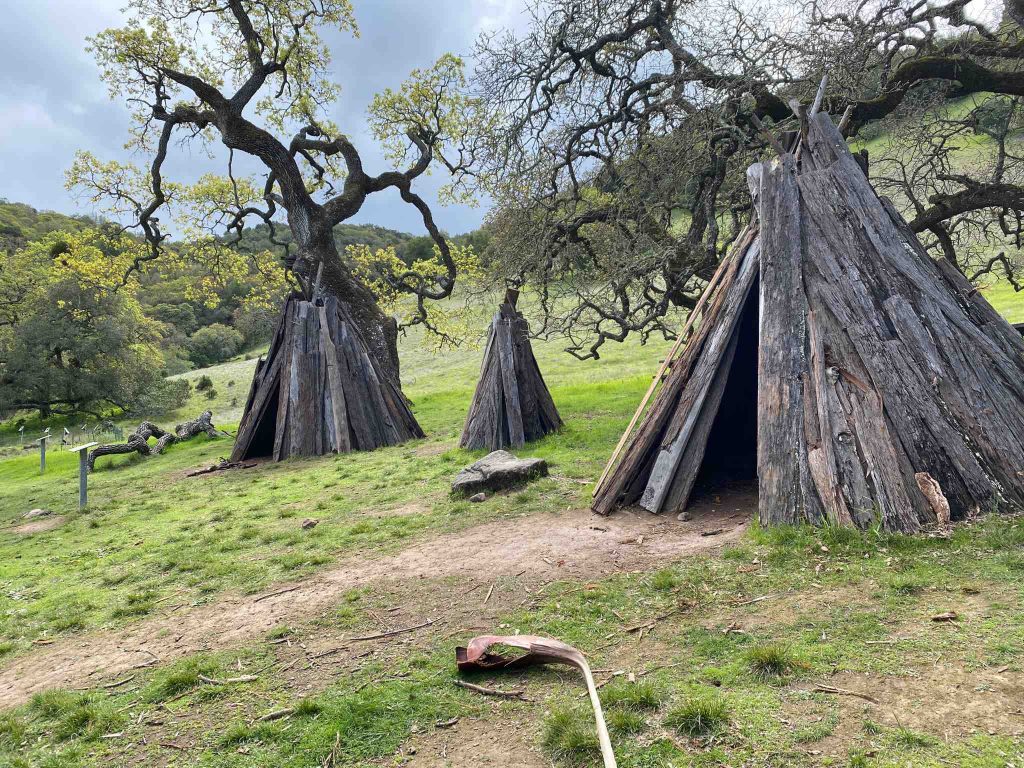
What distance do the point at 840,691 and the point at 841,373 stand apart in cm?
285

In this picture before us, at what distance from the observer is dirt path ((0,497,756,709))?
4297 mm

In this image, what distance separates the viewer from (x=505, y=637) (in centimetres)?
361

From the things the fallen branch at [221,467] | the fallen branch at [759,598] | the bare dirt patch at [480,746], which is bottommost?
the fallen branch at [221,467]

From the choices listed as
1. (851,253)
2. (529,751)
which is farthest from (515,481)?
(529,751)

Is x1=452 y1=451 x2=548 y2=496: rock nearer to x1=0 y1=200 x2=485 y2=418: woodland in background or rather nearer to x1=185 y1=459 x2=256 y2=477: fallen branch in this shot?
x1=185 y1=459 x2=256 y2=477: fallen branch

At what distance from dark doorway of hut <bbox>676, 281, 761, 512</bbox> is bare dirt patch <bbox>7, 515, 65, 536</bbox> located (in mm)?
9106

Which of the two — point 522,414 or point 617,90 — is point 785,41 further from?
point 522,414

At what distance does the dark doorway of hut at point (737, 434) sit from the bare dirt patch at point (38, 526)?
9106 mm

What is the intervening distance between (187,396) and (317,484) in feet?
84.8

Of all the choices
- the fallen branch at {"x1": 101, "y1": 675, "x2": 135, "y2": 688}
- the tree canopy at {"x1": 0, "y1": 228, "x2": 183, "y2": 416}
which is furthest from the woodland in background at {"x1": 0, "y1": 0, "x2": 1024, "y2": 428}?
the tree canopy at {"x1": 0, "y1": 228, "x2": 183, "y2": 416}

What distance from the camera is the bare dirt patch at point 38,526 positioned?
29.0ft

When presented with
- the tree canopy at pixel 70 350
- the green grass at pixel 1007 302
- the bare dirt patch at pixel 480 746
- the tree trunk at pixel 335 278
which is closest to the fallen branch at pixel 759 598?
the bare dirt patch at pixel 480 746

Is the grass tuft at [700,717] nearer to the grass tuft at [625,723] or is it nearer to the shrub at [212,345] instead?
the grass tuft at [625,723]

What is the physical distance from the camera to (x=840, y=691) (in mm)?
2711
